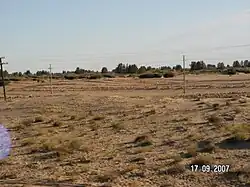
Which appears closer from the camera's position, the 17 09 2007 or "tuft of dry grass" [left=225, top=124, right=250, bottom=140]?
the 17 09 2007

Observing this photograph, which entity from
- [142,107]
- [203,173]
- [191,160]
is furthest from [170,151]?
[142,107]

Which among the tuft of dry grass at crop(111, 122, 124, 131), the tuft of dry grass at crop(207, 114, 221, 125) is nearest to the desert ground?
the tuft of dry grass at crop(111, 122, 124, 131)

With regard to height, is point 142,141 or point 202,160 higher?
point 202,160

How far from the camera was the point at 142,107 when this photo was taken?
38500mm

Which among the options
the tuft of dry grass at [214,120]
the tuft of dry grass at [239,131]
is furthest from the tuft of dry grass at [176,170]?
the tuft of dry grass at [214,120]

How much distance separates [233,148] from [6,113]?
2673cm

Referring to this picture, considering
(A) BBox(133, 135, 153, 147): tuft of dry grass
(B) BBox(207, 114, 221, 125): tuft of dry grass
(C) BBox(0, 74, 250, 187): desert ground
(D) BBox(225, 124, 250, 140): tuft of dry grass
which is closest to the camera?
(C) BBox(0, 74, 250, 187): desert ground

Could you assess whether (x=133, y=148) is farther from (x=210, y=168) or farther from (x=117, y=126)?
(x=117, y=126)

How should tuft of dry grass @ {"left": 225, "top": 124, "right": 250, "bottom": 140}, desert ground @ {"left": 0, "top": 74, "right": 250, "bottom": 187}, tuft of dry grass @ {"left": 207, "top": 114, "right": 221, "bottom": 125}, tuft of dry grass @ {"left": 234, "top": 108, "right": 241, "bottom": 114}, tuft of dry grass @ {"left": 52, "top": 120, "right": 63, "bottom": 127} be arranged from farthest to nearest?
1. tuft of dry grass @ {"left": 52, "top": 120, "right": 63, "bottom": 127}
2. tuft of dry grass @ {"left": 234, "top": 108, "right": 241, "bottom": 114}
3. tuft of dry grass @ {"left": 207, "top": 114, "right": 221, "bottom": 125}
4. tuft of dry grass @ {"left": 225, "top": 124, "right": 250, "bottom": 140}
5. desert ground @ {"left": 0, "top": 74, "right": 250, "bottom": 187}

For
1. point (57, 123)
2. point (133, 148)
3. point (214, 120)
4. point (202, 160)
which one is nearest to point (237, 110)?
point (214, 120)

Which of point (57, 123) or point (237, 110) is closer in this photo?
point (237, 110)

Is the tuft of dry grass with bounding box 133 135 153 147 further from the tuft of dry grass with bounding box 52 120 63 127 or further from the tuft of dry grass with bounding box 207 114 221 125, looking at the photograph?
the tuft of dry grass with bounding box 52 120 63 127

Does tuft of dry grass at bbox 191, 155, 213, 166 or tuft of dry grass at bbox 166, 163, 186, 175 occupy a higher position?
tuft of dry grass at bbox 191, 155, 213, 166

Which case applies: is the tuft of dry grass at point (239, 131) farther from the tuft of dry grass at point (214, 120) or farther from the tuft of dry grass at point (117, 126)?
the tuft of dry grass at point (117, 126)
